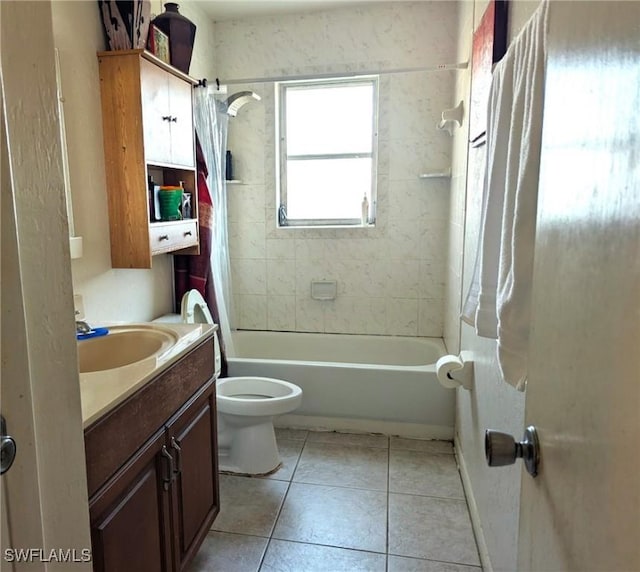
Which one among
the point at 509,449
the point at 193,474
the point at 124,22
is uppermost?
the point at 124,22

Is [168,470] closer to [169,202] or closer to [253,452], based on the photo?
[253,452]

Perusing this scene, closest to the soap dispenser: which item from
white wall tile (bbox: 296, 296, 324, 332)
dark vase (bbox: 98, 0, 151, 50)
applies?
white wall tile (bbox: 296, 296, 324, 332)

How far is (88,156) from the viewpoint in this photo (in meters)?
1.98

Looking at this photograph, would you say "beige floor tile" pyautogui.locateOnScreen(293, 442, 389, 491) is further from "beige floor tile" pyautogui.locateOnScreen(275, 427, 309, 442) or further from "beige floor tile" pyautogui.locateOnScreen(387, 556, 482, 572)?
"beige floor tile" pyautogui.locateOnScreen(387, 556, 482, 572)

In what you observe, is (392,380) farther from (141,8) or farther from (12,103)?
(12,103)

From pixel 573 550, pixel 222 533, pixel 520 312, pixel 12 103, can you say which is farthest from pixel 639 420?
pixel 222 533

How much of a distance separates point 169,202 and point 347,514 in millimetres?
1658

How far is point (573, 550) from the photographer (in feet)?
1.85

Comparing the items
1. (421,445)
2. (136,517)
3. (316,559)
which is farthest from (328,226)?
(136,517)

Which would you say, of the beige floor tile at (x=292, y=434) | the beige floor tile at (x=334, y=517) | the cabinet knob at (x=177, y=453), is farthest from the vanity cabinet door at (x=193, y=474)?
the beige floor tile at (x=292, y=434)

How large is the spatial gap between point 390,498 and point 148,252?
5.17 feet

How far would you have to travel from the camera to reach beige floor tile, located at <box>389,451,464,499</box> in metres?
2.24

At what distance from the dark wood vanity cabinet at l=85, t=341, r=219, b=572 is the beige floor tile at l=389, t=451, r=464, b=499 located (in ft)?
3.08

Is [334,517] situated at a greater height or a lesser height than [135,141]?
lesser
